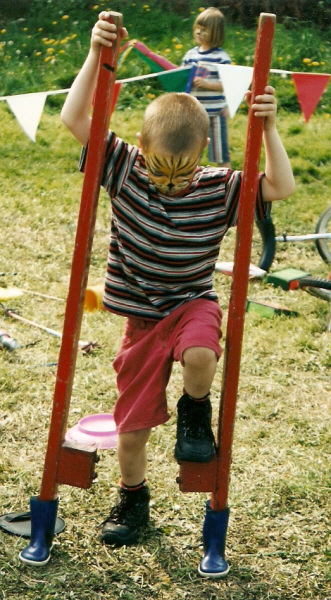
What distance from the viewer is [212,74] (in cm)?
677

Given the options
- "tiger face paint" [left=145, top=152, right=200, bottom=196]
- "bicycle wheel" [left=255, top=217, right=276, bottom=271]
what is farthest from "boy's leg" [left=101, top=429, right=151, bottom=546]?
"bicycle wheel" [left=255, top=217, right=276, bottom=271]

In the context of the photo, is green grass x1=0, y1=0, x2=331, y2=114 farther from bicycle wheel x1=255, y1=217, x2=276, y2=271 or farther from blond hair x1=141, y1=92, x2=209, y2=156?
blond hair x1=141, y1=92, x2=209, y2=156

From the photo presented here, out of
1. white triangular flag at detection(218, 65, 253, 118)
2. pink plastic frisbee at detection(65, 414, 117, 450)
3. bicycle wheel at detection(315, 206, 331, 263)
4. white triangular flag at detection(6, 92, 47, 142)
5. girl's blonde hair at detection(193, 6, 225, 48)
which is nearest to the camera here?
pink plastic frisbee at detection(65, 414, 117, 450)

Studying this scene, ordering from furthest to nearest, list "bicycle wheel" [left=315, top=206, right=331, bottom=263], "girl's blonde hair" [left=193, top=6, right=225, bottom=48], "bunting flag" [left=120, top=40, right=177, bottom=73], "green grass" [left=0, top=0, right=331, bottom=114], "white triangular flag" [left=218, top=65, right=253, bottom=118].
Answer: "green grass" [left=0, top=0, right=331, bottom=114]
"girl's blonde hair" [left=193, top=6, right=225, bottom=48]
"bunting flag" [left=120, top=40, right=177, bottom=73]
"bicycle wheel" [left=315, top=206, right=331, bottom=263]
"white triangular flag" [left=218, top=65, right=253, bottom=118]

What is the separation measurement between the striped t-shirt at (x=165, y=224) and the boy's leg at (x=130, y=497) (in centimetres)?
47

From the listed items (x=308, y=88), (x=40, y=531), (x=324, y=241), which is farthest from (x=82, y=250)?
(x=324, y=241)

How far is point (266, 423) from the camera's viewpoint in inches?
160

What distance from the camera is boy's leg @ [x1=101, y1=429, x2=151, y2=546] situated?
119 inches

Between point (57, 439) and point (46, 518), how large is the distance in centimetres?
29

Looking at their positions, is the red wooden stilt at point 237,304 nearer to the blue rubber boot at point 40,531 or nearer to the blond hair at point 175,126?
the blond hair at point 175,126

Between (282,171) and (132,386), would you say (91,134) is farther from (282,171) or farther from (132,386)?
(132,386)

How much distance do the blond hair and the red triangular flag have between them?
2636 millimetres

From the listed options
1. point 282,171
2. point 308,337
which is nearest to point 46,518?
point 282,171

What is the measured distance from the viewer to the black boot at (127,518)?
10.0ft
